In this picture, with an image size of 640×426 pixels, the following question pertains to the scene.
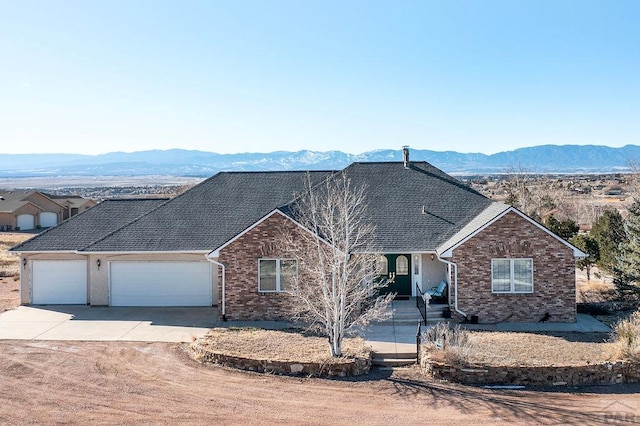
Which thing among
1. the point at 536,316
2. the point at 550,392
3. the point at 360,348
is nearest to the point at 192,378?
the point at 360,348

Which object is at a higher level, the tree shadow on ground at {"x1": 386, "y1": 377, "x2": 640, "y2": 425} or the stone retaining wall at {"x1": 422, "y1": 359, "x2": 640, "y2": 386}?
the stone retaining wall at {"x1": 422, "y1": 359, "x2": 640, "y2": 386}

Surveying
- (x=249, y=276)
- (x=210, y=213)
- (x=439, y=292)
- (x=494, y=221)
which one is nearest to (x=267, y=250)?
(x=249, y=276)

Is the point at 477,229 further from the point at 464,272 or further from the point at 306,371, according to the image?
the point at 306,371

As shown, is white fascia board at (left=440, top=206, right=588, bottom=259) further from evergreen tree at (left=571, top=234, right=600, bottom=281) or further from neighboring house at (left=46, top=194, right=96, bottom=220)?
neighboring house at (left=46, top=194, right=96, bottom=220)

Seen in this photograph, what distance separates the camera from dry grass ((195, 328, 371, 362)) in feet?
52.2

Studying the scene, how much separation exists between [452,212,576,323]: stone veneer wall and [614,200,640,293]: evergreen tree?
12.8 ft

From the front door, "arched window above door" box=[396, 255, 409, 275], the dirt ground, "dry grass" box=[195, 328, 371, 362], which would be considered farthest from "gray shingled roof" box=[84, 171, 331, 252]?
the dirt ground

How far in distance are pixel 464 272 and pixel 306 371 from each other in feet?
26.1

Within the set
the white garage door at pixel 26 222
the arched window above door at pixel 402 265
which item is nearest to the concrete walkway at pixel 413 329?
the arched window above door at pixel 402 265

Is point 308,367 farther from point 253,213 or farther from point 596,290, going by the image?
point 596,290

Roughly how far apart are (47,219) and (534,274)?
2374 inches

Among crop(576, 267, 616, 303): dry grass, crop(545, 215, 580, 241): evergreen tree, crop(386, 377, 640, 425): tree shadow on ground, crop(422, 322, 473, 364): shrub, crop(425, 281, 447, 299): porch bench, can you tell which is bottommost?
crop(386, 377, 640, 425): tree shadow on ground

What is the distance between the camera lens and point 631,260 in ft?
72.8

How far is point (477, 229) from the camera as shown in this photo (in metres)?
20.2
